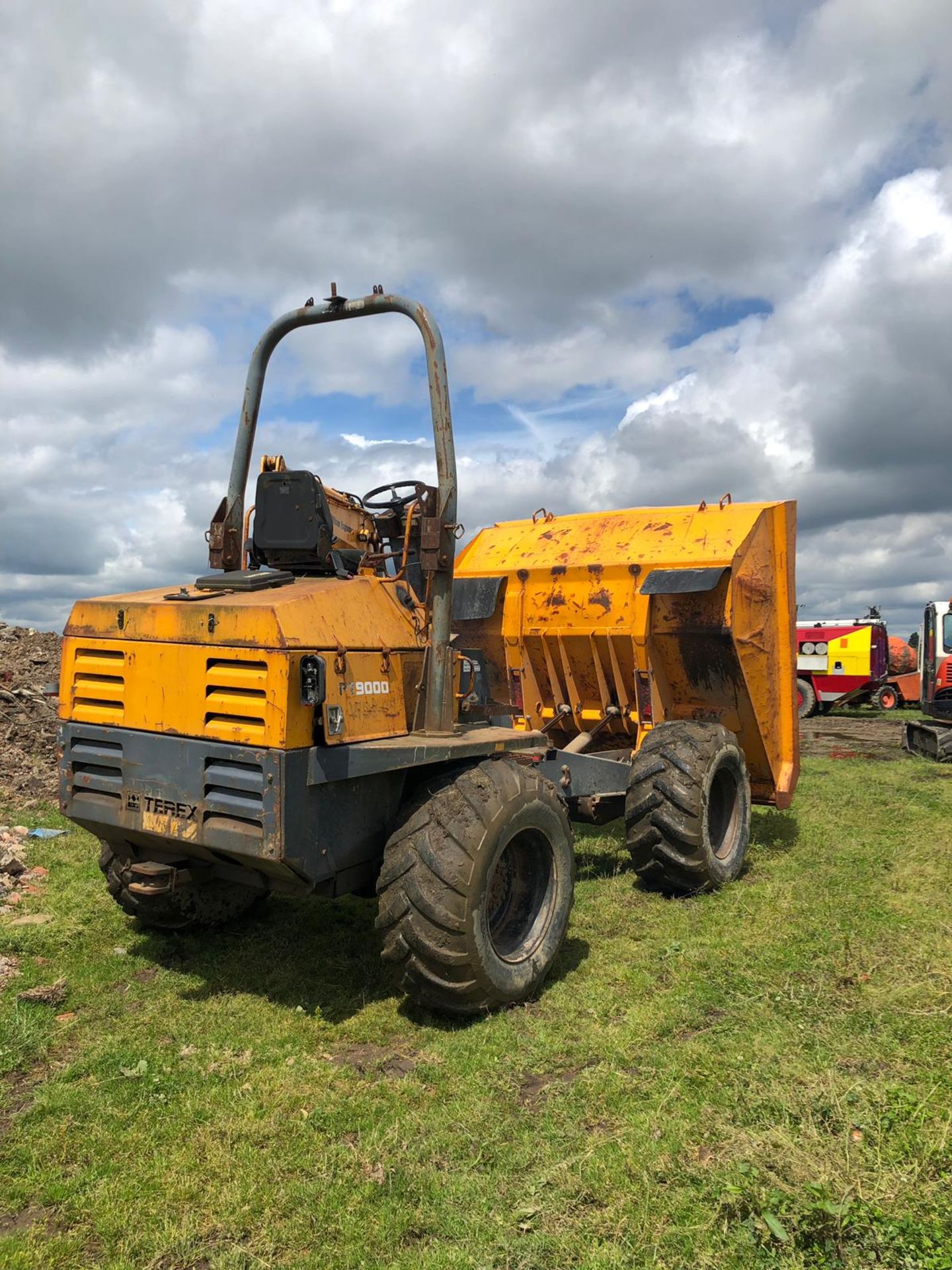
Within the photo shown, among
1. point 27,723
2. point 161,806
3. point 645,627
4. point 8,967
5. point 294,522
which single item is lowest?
point 8,967

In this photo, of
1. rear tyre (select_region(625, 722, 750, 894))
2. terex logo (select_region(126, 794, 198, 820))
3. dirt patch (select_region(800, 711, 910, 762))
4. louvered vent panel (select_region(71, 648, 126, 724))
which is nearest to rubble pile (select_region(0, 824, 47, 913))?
louvered vent panel (select_region(71, 648, 126, 724))

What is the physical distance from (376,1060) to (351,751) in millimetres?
1422

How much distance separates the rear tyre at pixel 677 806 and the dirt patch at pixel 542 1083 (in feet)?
8.22

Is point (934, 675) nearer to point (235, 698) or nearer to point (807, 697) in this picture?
point (807, 697)

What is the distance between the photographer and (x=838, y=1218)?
274 centimetres

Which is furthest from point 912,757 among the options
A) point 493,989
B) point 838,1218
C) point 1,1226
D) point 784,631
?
point 1,1226

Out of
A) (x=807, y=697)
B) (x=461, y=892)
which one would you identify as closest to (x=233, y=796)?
(x=461, y=892)

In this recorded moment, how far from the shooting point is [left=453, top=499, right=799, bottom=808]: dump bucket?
719cm

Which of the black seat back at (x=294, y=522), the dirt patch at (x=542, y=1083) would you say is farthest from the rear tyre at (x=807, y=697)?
the dirt patch at (x=542, y=1083)

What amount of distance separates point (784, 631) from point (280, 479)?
185 inches

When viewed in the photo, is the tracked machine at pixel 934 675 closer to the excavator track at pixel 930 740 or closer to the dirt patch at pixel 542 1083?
the excavator track at pixel 930 740

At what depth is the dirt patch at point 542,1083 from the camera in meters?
3.76

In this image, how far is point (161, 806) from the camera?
432 cm

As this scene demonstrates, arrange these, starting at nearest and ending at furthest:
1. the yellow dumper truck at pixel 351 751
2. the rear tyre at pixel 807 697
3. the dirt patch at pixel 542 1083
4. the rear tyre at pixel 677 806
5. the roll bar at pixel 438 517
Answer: the dirt patch at pixel 542 1083
the yellow dumper truck at pixel 351 751
the roll bar at pixel 438 517
the rear tyre at pixel 677 806
the rear tyre at pixel 807 697
